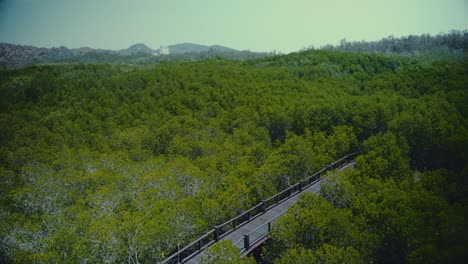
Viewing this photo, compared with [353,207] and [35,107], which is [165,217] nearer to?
[353,207]

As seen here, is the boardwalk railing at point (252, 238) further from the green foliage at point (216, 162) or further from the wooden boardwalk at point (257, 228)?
the green foliage at point (216, 162)

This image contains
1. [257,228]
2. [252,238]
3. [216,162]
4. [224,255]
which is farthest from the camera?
[216,162]

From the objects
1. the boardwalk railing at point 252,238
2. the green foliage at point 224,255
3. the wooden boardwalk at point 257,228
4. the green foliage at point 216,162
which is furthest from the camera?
the wooden boardwalk at point 257,228

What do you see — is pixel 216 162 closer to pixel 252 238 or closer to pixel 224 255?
pixel 252 238

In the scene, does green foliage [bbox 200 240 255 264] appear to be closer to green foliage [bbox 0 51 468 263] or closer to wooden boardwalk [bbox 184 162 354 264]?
wooden boardwalk [bbox 184 162 354 264]

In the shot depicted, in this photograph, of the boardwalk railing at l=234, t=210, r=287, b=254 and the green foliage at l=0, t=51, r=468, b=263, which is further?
the boardwalk railing at l=234, t=210, r=287, b=254

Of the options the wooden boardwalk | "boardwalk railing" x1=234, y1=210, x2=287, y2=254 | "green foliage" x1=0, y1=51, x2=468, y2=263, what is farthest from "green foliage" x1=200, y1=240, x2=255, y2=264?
"green foliage" x1=0, y1=51, x2=468, y2=263

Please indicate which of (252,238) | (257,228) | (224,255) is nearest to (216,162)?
(252,238)

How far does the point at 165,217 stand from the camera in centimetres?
1858

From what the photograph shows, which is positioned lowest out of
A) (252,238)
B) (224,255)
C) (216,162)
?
(252,238)

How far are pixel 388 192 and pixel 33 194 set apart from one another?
22958 mm

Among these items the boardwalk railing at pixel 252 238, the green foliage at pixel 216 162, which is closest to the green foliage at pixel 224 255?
the boardwalk railing at pixel 252 238

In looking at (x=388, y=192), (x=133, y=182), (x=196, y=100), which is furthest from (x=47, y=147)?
(x=388, y=192)

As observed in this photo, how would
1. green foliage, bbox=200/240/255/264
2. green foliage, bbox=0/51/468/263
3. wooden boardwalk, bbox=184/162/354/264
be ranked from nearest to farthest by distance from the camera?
green foliage, bbox=200/240/255/264 < green foliage, bbox=0/51/468/263 < wooden boardwalk, bbox=184/162/354/264
